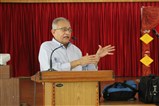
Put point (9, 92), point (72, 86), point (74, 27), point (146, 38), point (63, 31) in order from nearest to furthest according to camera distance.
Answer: point (72, 86) → point (9, 92) → point (63, 31) → point (146, 38) → point (74, 27)

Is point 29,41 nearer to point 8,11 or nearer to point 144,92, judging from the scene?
point 8,11

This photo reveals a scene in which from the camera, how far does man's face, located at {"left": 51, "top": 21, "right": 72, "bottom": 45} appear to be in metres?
3.26

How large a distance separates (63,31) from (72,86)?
0.93 metres

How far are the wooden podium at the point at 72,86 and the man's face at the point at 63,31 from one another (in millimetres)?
895

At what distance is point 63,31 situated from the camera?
3.27 m

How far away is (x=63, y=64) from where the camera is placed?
3.07m

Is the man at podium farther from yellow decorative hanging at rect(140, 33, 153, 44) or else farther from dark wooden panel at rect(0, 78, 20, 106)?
yellow decorative hanging at rect(140, 33, 153, 44)

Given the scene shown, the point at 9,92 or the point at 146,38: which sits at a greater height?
the point at 146,38

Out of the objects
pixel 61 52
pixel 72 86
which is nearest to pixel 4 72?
pixel 61 52

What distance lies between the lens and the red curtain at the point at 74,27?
10.2m

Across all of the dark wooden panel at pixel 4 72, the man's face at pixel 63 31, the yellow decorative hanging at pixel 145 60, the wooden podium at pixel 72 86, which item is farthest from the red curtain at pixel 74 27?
the wooden podium at pixel 72 86

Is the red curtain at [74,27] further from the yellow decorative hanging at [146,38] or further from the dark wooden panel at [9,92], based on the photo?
the dark wooden panel at [9,92]

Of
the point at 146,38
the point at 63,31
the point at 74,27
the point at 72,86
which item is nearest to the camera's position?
the point at 72,86

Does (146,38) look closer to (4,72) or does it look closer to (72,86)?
(4,72)
